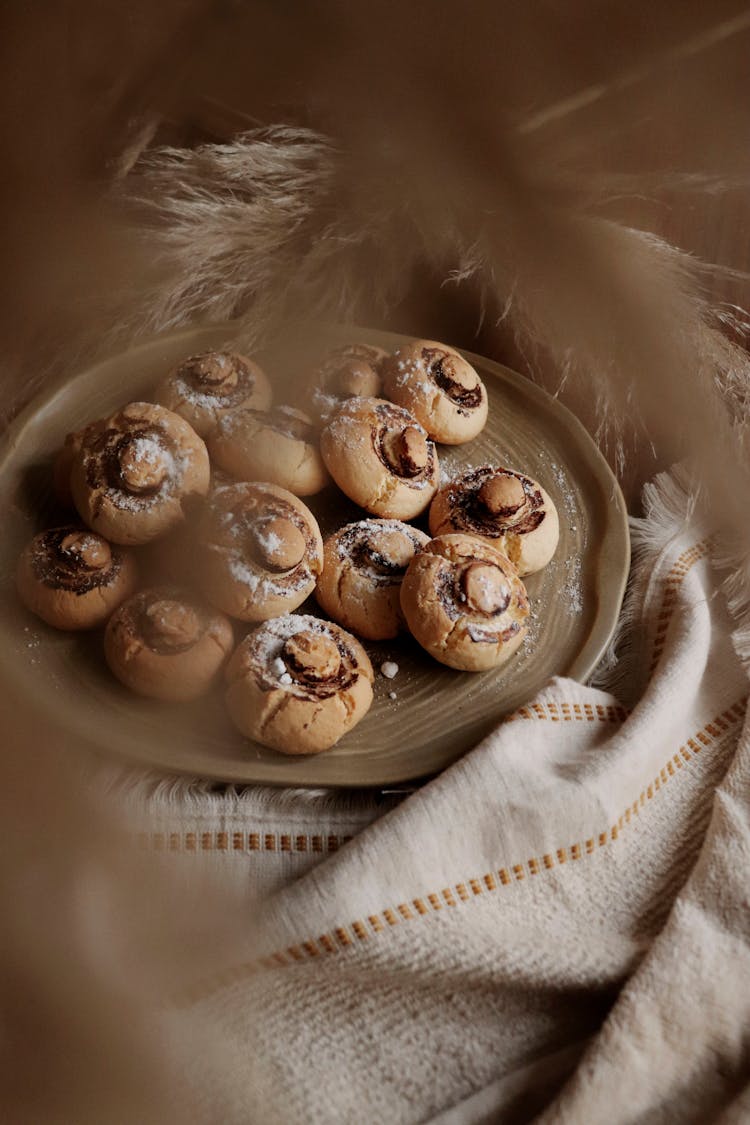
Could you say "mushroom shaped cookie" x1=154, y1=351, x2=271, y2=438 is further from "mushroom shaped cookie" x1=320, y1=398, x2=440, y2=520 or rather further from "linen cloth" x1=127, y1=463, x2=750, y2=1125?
"linen cloth" x1=127, y1=463, x2=750, y2=1125

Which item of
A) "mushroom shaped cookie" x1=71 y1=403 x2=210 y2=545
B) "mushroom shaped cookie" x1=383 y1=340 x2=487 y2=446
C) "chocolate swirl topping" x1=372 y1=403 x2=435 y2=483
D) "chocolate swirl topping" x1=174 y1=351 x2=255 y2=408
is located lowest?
"mushroom shaped cookie" x1=71 y1=403 x2=210 y2=545

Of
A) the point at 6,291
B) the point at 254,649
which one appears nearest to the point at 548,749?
the point at 254,649

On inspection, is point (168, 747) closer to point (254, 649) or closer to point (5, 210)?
point (254, 649)

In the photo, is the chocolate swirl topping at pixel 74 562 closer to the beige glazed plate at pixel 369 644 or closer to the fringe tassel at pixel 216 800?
the beige glazed plate at pixel 369 644

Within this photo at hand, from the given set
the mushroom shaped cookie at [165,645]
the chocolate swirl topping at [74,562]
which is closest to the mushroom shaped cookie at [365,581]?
the mushroom shaped cookie at [165,645]

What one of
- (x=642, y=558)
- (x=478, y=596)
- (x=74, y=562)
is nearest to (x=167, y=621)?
(x=74, y=562)

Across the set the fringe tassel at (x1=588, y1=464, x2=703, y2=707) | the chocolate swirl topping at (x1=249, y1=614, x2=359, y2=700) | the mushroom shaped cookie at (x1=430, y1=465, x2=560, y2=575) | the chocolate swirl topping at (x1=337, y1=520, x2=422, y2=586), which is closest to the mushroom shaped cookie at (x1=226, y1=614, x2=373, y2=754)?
the chocolate swirl topping at (x1=249, y1=614, x2=359, y2=700)
